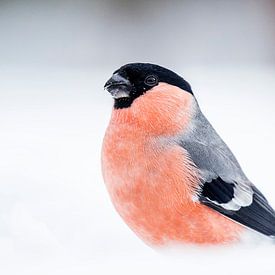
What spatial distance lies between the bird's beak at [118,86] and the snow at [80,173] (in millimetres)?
119

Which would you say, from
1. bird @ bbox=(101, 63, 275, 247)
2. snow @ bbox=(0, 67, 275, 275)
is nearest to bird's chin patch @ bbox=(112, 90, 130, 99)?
bird @ bbox=(101, 63, 275, 247)

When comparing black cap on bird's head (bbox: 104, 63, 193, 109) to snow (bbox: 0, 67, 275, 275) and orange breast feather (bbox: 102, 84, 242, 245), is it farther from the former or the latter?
snow (bbox: 0, 67, 275, 275)

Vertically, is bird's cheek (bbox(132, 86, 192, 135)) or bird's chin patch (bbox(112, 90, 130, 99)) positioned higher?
bird's chin patch (bbox(112, 90, 130, 99))

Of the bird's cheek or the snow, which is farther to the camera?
the bird's cheek

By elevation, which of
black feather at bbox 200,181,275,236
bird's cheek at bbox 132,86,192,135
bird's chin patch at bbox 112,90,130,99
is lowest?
black feather at bbox 200,181,275,236

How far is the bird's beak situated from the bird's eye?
2 centimetres

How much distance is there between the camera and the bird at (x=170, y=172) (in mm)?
714

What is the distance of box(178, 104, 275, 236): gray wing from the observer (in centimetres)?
73

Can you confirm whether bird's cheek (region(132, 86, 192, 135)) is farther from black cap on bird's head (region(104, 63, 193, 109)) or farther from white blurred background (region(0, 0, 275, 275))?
white blurred background (region(0, 0, 275, 275))

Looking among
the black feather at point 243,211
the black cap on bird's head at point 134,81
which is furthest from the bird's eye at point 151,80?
the black feather at point 243,211

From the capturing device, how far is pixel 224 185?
74cm

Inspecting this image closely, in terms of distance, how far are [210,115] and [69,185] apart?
25cm

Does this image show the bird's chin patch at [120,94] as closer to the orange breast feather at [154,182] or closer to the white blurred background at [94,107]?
the orange breast feather at [154,182]

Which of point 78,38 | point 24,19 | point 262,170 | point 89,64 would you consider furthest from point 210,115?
point 24,19
